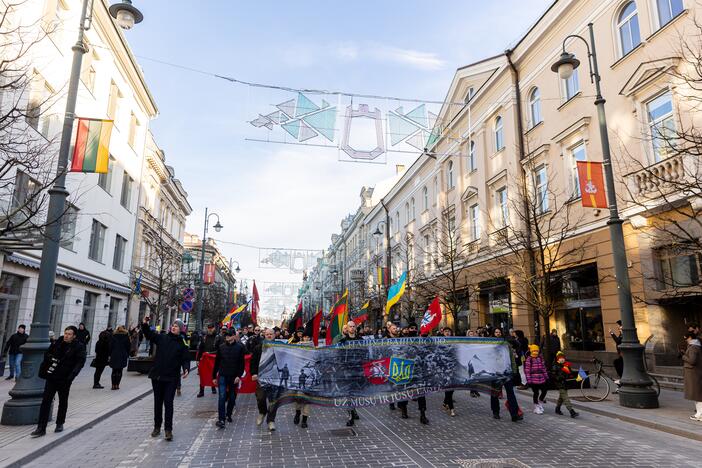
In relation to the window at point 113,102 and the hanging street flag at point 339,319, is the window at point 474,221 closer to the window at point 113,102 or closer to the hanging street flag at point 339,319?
the hanging street flag at point 339,319

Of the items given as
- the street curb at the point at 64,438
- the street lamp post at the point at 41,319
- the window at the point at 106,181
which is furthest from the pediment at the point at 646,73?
the window at the point at 106,181

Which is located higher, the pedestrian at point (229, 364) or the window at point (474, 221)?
the window at point (474, 221)

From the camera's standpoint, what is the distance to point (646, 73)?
14.3 m

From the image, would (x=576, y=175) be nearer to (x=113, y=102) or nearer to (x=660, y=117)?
(x=660, y=117)

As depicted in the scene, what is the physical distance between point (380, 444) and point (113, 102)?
2681cm

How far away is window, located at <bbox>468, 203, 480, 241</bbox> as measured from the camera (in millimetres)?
26406

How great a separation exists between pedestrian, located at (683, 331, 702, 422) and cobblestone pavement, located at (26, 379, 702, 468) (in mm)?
1285

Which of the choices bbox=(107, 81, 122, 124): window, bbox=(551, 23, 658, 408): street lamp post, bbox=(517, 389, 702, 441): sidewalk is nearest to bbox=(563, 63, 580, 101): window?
bbox=(551, 23, 658, 408): street lamp post

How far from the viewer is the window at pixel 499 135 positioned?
23837 mm

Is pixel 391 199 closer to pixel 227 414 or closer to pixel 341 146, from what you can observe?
pixel 341 146

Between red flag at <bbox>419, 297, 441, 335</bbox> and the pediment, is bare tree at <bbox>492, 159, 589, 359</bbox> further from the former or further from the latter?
the pediment

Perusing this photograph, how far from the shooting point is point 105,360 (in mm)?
13969

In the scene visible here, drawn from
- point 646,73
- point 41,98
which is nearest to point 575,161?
point 646,73

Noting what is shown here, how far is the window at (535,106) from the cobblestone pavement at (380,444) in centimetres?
1467
